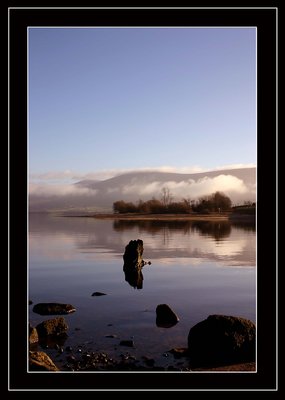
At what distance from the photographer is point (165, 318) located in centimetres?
1130

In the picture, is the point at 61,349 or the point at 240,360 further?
the point at 61,349

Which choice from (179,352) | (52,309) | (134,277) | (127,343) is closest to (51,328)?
(127,343)

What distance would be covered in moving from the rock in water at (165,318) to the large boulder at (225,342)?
335 cm

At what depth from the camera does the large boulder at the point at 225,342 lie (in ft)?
Answer: 24.0
